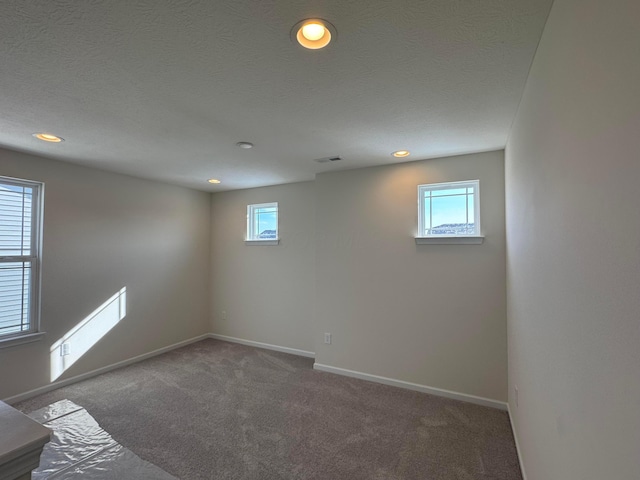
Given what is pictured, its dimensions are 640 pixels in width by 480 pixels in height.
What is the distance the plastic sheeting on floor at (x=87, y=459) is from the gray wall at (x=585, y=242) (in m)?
1.47

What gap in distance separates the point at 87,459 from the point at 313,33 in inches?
83.0

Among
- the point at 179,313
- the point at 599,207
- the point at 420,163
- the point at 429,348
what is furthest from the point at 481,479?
the point at 179,313

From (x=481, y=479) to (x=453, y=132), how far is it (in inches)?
97.7

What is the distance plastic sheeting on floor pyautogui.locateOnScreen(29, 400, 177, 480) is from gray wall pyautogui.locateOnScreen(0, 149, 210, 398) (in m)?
2.10

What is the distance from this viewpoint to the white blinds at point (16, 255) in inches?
115

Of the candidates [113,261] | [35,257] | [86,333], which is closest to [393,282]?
[113,261]

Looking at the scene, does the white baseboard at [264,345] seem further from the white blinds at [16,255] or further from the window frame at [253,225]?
the white blinds at [16,255]

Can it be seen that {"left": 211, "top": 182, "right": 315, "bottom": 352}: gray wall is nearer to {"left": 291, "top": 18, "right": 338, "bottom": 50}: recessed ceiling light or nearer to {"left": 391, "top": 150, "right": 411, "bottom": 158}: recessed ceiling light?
{"left": 391, "top": 150, "right": 411, "bottom": 158}: recessed ceiling light

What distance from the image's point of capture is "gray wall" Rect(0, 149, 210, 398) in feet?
10.3

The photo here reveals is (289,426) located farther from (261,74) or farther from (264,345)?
(261,74)

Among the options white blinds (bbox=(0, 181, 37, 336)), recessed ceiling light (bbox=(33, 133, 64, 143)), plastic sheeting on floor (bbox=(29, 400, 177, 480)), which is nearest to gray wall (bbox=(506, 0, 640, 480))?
plastic sheeting on floor (bbox=(29, 400, 177, 480))

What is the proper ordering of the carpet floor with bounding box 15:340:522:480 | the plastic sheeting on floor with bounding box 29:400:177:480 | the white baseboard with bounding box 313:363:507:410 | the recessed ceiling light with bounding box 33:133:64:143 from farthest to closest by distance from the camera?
1. the white baseboard with bounding box 313:363:507:410
2. the recessed ceiling light with bounding box 33:133:64:143
3. the carpet floor with bounding box 15:340:522:480
4. the plastic sheeting on floor with bounding box 29:400:177:480

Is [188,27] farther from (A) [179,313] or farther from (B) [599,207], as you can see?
(A) [179,313]

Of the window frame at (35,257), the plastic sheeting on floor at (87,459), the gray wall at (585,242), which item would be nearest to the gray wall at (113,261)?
the window frame at (35,257)
